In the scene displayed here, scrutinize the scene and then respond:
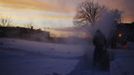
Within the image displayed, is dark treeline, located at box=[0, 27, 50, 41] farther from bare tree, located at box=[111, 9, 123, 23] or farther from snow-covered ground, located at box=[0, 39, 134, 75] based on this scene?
bare tree, located at box=[111, 9, 123, 23]

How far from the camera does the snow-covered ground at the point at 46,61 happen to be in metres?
7.50

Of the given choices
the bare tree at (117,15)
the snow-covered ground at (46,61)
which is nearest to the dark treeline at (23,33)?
the snow-covered ground at (46,61)

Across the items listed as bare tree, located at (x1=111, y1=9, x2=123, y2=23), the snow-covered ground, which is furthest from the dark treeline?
bare tree, located at (x1=111, y1=9, x2=123, y2=23)

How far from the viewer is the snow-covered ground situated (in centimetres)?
750

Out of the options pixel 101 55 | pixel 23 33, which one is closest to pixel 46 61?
pixel 101 55

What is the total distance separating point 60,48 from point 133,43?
13.9 ft

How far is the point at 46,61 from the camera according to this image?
922 centimetres

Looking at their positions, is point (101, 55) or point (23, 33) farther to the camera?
point (23, 33)

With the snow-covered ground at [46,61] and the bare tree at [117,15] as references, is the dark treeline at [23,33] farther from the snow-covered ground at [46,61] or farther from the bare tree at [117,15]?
the bare tree at [117,15]

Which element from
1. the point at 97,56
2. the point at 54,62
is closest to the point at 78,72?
the point at 97,56

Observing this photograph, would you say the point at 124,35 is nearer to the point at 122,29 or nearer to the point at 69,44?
the point at 122,29

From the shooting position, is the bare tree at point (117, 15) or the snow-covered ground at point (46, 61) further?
the bare tree at point (117, 15)

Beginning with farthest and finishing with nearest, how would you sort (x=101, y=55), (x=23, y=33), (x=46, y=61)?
(x=23, y=33) → (x=46, y=61) → (x=101, y=55)

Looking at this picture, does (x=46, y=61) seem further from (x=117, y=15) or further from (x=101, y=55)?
(x=117, y=15)
